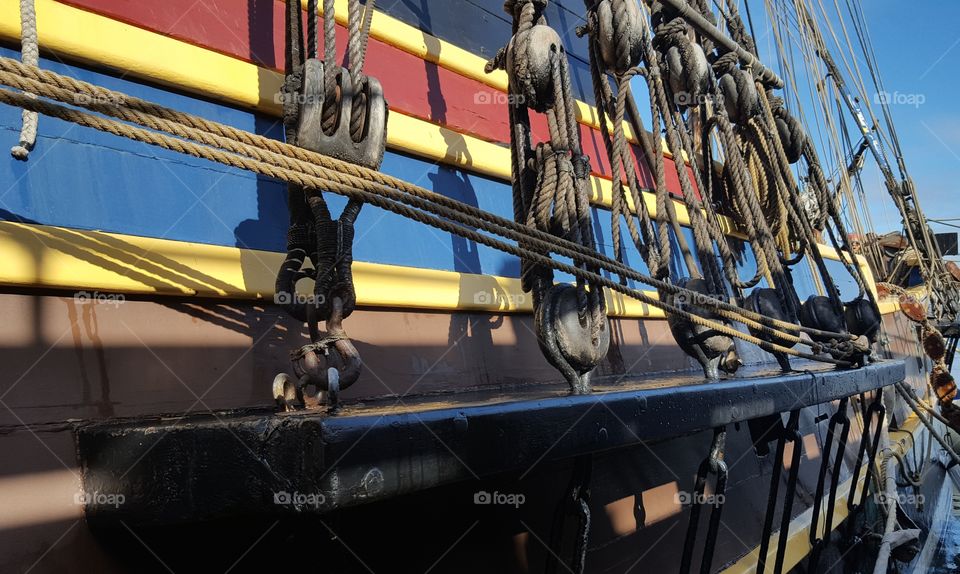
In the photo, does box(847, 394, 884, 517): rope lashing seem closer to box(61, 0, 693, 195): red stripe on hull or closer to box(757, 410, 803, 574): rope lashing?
box(757, 410, 803, 574): rope lashing

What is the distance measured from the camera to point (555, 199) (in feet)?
5.58

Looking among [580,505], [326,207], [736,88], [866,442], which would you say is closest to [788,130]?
[736,88]

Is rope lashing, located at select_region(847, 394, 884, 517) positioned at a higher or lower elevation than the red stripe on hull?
lower

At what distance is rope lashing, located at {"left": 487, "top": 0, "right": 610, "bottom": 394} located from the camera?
1674 millimetres

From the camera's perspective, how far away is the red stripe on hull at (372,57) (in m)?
1.63

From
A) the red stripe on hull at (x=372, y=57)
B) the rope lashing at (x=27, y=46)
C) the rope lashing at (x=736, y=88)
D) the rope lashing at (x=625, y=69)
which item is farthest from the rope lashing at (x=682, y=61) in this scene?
the rope lashing at (x=27, y=46)

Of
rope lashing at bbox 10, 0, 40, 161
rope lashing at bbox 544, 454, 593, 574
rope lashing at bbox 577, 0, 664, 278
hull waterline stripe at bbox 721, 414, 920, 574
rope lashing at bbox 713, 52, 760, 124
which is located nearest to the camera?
rope lashing at bbox 10, 0, 40, 161

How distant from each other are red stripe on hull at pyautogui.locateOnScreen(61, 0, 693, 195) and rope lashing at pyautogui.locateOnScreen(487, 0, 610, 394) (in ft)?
1.73

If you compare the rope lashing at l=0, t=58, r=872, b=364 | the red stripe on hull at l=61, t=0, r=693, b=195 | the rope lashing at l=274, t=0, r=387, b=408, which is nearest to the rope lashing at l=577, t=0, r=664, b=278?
the red stripe on hull at l=61, t=0, r=693, b=195

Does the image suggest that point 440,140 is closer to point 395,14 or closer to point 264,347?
point 395,14

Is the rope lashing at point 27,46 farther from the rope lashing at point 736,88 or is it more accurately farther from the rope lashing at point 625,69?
the rope lashing at point 736,88

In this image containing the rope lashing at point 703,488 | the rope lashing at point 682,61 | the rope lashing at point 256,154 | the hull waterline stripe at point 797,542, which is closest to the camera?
the rope lashing at point 256,154

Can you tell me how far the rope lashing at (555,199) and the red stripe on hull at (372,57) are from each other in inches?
20.8

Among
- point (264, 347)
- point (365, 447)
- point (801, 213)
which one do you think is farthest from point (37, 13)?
point (801, 213)
